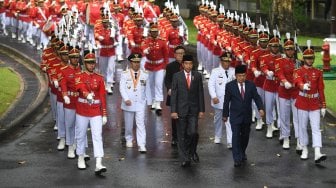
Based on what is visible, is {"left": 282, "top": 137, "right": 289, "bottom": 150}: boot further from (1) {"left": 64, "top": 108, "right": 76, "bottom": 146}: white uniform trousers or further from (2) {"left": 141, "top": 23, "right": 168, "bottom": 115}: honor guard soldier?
(2) {"left": 141, "top": 23, "right": 168, "bottom": 115}: honor guard soldier

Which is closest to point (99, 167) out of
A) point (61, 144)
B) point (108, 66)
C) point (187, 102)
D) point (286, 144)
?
point (187, 102)

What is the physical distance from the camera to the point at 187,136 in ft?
59.8

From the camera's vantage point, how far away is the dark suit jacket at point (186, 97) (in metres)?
18.3

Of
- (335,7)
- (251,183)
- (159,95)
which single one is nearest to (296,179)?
(251,183)

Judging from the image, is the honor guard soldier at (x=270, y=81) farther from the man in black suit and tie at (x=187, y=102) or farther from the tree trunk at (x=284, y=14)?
the tree trunk at (x=284, y=14)

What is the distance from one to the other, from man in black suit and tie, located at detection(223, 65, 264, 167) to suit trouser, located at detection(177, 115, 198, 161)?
55 centimetres

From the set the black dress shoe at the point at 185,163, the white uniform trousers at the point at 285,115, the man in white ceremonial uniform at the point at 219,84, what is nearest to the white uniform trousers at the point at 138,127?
the man in white ceremonial uniform at the point at 219,84

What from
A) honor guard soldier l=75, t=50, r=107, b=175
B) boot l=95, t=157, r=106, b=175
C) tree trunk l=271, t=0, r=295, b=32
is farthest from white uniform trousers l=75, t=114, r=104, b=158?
tree trunk l=271, t=0, r=295, b=32

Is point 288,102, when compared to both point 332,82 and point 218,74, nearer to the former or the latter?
point 218,74

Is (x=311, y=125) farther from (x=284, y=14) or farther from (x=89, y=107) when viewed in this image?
(x=284, y=14)

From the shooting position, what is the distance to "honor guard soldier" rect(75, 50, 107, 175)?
1744 centimetres

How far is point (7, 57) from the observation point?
3544 cm

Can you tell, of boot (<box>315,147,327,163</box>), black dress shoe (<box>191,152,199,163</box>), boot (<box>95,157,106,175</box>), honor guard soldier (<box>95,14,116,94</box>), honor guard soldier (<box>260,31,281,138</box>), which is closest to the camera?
boot (<box>95,157,106,175</box>)

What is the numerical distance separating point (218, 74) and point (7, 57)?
16605mm
